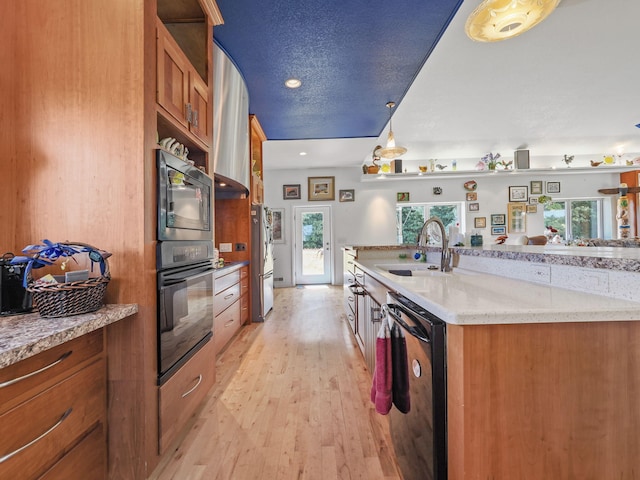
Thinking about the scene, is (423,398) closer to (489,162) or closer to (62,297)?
(62,297)

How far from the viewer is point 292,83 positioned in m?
2.90

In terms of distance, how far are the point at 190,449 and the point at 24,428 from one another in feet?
2.80

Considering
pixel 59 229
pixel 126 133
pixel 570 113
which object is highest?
pixel 570 113

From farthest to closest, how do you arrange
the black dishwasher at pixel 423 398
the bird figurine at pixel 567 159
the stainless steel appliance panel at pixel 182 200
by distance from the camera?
the bird figurine at pixel 567 159 < the stainless steel appliance panel at pixel 182 200 < the black dishwasher at pixel 423 398

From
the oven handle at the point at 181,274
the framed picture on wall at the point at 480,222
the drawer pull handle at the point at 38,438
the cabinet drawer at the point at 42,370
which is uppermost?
the framed picture on wall at the point at 480,222

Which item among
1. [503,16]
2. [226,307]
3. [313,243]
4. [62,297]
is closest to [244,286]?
[226,307]

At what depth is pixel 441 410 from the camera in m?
0.88

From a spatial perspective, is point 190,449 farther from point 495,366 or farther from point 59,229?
point 495,366

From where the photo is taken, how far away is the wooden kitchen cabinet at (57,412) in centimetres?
74

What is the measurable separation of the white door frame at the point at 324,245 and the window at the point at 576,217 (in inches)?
200

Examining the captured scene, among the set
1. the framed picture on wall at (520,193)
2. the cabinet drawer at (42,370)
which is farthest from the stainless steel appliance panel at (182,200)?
the framed picture on wall at (520,193)

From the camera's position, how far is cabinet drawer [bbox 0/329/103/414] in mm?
730

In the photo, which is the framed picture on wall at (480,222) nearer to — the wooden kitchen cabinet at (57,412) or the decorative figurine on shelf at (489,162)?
the decorative figurine on shelf at (489,162)

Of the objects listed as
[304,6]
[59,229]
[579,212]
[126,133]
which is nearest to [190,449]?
[59,229]
